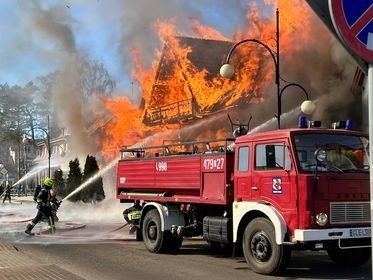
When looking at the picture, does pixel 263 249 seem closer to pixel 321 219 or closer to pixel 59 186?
pixel 321 219

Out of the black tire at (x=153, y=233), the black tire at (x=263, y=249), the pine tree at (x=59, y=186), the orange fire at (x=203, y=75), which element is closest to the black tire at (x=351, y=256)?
the black tire at (x=263, y=249)

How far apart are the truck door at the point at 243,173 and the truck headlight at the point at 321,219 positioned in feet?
4.24

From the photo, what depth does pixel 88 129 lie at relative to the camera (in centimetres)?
4238

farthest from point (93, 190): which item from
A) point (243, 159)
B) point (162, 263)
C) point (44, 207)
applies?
point (243, 159)

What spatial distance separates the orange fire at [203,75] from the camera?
27.9m

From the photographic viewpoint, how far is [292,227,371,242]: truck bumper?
7.67 metres

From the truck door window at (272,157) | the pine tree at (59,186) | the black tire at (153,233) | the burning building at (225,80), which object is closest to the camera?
the truck door window at (272,157)

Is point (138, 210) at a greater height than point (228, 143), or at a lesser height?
lesser

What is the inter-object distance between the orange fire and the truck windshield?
18.0 m

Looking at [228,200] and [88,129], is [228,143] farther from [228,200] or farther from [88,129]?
[88,129]

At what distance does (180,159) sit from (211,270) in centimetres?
238

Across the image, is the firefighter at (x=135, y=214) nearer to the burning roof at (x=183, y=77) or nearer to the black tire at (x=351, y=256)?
the black tire at (x=351, y=256)

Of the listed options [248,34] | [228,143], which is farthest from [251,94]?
[228,143]

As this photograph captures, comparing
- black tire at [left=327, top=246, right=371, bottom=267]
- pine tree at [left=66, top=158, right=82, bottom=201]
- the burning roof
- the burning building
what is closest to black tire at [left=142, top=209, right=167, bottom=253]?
black tire at [left=327, top=246, right=371, bottom=267]
